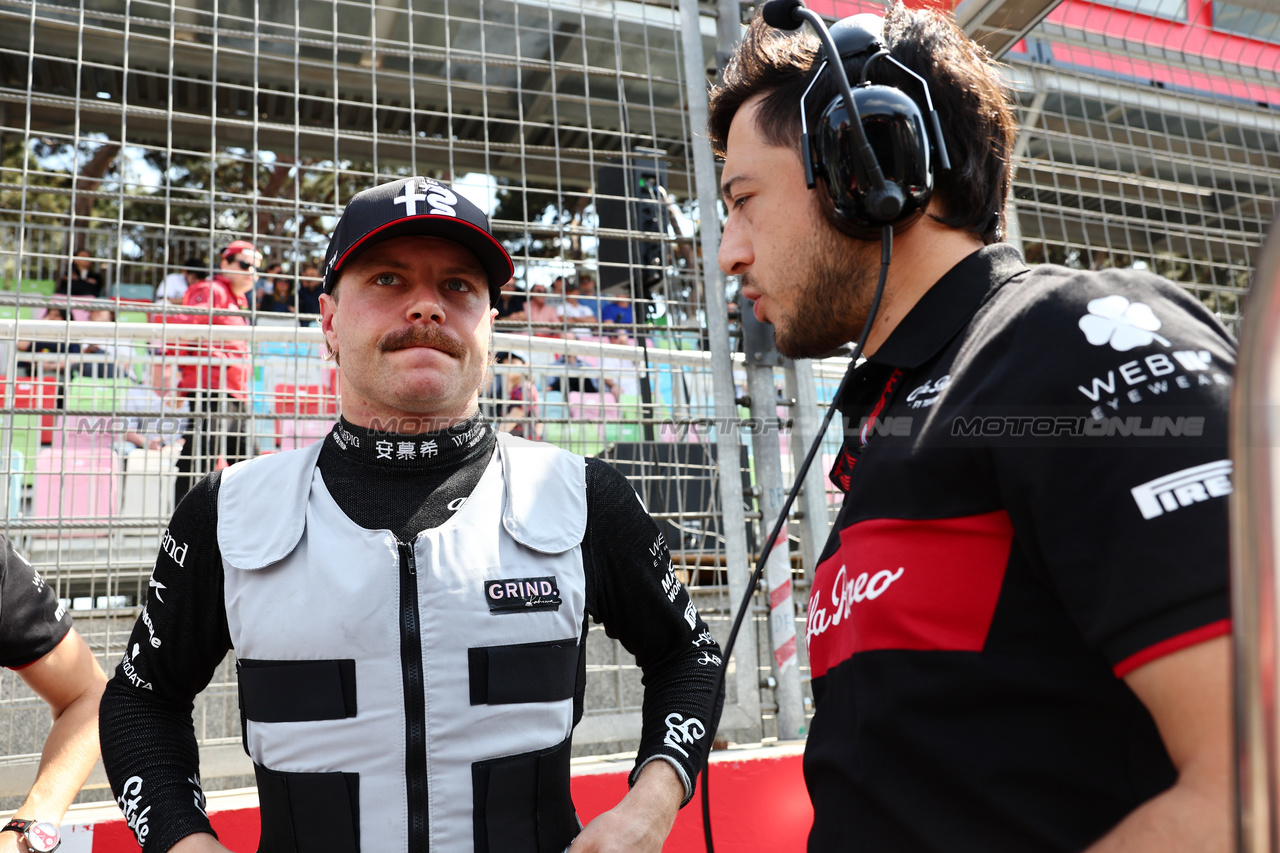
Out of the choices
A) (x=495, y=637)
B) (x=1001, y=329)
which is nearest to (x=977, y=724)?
(x=1001, y=329)

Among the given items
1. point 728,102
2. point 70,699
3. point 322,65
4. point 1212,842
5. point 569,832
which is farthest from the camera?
point 322,65

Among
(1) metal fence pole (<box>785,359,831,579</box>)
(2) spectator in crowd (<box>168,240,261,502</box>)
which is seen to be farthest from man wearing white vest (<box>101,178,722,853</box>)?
(2) spectator in crowd (<box>168,240,261,502</box>)

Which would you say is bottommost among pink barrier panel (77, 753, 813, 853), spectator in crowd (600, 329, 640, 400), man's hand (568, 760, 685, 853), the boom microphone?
pink barrier panel (77, 753, 813, 853)

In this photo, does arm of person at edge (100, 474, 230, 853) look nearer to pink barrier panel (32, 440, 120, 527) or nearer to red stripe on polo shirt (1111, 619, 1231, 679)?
pink barrier panel (32, 440, 120, 527)

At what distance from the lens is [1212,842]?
640 millimetres

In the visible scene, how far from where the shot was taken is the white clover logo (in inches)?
30.6

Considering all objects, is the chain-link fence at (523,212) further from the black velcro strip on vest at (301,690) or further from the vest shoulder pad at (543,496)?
the black velcro strip on vest at (301,690)

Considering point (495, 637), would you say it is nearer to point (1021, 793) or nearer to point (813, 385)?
point (1021, 793)

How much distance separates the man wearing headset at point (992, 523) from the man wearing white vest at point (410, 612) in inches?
23.1

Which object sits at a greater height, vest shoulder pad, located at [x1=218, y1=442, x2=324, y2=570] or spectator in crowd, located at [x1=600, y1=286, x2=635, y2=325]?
spectator in crowd, located at [x1=600, y1=286, x2=635, y2=325]

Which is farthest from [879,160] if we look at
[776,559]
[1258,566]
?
[776,559]

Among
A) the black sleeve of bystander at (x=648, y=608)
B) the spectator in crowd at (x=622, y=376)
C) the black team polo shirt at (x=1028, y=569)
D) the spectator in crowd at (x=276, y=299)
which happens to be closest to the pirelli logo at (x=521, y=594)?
the black sleeve of bystander at (x=648, y=608)

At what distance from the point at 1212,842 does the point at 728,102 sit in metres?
1.22

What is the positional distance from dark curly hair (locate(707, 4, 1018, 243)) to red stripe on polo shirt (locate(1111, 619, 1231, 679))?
0.70 m
